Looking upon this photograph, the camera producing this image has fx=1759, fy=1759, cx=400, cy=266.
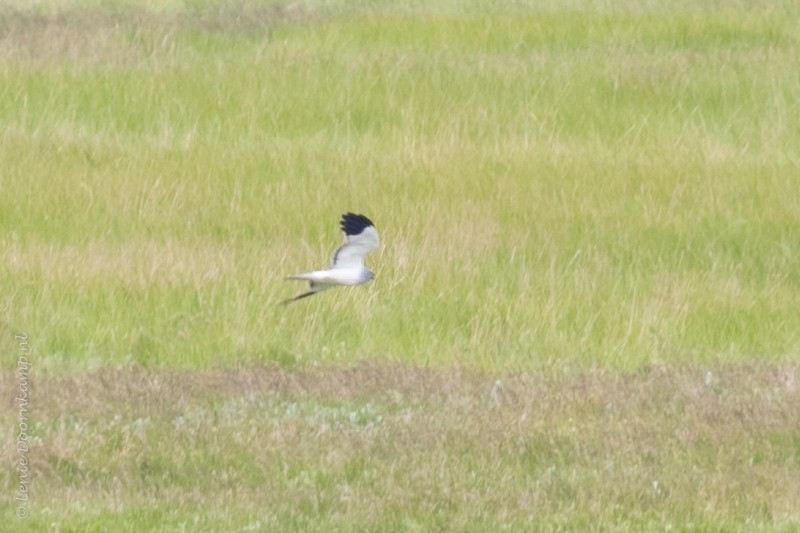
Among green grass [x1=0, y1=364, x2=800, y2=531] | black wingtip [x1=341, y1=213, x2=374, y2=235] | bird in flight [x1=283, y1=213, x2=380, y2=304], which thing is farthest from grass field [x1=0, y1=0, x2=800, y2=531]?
black wingtip [x1=341, y1=213, x2=374, y2=235]

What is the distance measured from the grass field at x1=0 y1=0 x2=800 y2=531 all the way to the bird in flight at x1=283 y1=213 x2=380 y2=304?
0.68 m

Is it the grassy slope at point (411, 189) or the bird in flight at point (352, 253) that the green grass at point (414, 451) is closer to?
the bird in flight at point (352, 253)

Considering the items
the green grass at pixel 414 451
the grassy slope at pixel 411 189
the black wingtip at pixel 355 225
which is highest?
the black wingtip at pixel 355 225

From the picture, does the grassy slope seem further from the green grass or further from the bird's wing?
the bird's wing

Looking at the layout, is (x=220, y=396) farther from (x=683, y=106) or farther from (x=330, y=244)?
(x=683, y=106)

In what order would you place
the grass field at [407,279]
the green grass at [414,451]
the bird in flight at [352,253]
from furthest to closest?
the bird in flight at [352,253]
the grass field at [407,279]
the green grass at [414,451]

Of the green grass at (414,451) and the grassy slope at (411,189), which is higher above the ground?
the green grass at (414,451)

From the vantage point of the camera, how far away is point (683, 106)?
58.3 feet

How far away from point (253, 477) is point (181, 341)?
2557 mm

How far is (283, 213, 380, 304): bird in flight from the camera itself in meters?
9.15

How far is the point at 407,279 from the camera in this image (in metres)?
11.8

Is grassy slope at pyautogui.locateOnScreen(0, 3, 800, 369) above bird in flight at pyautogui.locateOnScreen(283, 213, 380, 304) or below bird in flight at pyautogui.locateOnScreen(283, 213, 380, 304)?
below

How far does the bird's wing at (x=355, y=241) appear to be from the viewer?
364 inches

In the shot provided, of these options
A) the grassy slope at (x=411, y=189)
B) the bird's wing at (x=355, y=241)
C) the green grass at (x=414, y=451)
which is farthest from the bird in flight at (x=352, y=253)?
the grassy slope at (x=411, y=189)
